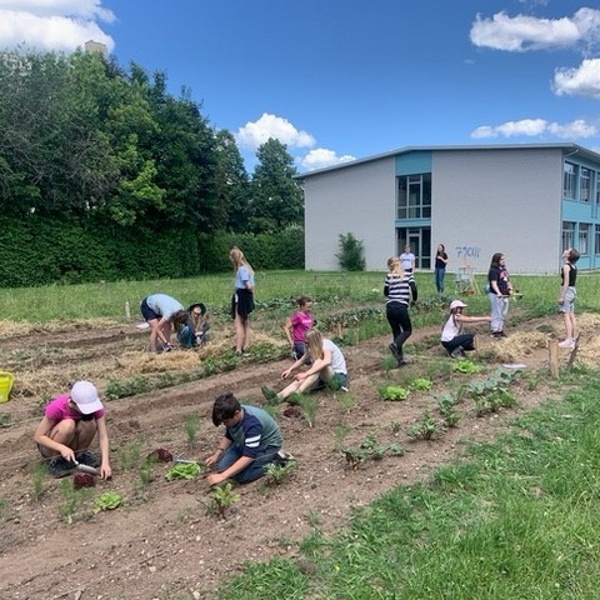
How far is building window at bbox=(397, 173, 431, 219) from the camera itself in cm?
3372

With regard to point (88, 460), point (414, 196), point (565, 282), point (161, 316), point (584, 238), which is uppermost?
point (414, 196)

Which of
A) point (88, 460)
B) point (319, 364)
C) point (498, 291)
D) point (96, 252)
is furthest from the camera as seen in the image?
point (96, 252)

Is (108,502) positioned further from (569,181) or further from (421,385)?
(569,181)

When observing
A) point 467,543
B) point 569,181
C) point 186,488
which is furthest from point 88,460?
point 569,181

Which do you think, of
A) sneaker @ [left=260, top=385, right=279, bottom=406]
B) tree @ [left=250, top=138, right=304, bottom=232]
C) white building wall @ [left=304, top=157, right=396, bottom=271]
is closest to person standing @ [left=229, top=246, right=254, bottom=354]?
sneaker @ [left=260, top=385, right=279, bottom=406]

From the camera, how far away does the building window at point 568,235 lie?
31.8 m

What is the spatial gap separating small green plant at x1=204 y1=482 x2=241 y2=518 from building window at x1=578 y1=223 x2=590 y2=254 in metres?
35.3

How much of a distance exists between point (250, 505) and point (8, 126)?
→ 25693mm

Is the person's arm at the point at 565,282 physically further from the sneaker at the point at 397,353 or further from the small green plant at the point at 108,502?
the small green plant at the point at 108,502

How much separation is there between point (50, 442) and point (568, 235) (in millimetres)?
33297

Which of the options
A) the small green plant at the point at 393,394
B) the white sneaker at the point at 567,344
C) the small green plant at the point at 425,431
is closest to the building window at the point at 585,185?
the white sneaker at the point at 567,344

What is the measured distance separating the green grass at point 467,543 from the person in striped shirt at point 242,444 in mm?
942

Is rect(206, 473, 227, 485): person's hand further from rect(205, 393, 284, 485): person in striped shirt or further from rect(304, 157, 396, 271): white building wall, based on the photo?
rect(304, 157, 396, 271): white building wall

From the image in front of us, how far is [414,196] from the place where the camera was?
34.3m
